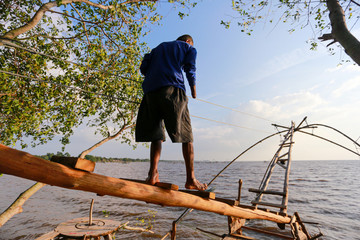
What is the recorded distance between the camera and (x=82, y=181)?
2.02 metres

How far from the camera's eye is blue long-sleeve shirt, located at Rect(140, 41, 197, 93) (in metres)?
3.15

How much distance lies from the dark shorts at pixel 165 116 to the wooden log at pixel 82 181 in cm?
84

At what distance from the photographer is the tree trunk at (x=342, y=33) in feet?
13.7

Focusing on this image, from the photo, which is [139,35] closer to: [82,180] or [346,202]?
[82,180]

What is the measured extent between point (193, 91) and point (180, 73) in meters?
0.44

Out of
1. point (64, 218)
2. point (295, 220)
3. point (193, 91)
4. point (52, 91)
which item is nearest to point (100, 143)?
point (52, 91)

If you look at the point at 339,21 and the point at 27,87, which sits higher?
the point at 339,21

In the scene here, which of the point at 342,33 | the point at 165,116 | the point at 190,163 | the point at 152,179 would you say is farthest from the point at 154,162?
the point at 342,33

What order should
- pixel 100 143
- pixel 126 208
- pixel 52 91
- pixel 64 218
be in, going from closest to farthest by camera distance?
pixel 52 91, pixel 100 143, pixel 64 218, pixel 126 208

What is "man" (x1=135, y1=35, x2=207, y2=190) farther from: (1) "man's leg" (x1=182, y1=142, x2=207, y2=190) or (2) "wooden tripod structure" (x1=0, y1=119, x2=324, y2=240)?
(2) "wooden tripod structure" (x1=0, y1=119, x2=324, y2=240)

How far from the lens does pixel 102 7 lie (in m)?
Result: 6.84

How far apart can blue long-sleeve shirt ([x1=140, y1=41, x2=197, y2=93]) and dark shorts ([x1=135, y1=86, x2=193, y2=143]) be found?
0.13 metres

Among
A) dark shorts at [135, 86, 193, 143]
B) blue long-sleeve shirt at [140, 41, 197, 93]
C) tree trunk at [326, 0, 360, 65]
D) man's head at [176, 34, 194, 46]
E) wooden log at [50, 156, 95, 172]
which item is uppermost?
tree trunk at [326, 0, 360, 65]

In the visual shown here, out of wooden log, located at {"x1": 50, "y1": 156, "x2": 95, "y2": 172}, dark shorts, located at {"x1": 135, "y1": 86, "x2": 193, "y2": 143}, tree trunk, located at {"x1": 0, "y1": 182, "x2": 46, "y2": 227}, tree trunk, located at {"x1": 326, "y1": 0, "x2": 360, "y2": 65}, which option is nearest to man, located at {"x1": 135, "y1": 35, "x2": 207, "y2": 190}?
dark shorts, located at {"x1": 135, "y1": 86, "x2": 193, "y2": 143}
